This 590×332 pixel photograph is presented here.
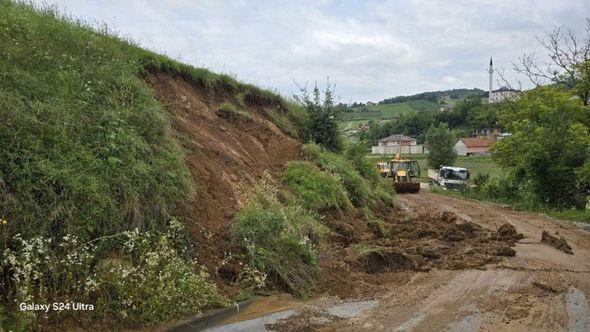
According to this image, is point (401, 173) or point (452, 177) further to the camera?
point (452, 177)

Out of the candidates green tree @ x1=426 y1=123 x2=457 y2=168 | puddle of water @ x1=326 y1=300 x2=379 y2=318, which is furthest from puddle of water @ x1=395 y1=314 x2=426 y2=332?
green tree @ x1=426 y1=123 x2=457 y2=168

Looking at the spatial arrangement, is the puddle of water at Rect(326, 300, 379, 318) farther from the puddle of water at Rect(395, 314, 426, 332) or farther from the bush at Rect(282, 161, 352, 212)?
the bush at Rect(282, 161, 352, 212)

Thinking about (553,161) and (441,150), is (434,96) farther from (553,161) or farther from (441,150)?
(553,161)

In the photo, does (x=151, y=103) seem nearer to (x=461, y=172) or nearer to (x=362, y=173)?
(x=362, y=173)

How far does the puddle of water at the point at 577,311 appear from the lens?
6.18 m

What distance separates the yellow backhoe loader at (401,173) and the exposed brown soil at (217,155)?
47.7ft

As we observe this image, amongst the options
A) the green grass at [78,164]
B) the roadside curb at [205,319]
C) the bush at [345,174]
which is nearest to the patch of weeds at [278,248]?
the roadside curb at [205,319]

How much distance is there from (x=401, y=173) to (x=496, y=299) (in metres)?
24.6

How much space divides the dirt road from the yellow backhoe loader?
18.3m

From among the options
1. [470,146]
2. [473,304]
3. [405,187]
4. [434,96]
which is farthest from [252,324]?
[434,96]

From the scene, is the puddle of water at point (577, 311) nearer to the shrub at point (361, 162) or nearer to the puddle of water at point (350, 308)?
the puddle of water at point (350, 308)

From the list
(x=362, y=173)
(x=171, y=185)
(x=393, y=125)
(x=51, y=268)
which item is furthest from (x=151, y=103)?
(x=393, y=125)

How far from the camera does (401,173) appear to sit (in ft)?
104

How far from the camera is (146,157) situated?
757 cm
